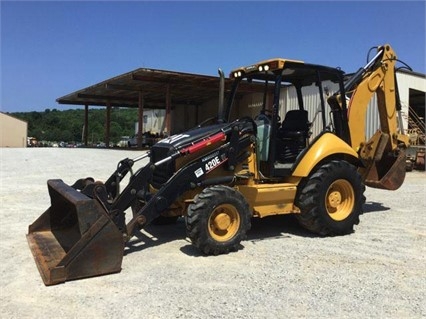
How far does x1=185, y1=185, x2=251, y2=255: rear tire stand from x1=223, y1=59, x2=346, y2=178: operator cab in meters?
1.06

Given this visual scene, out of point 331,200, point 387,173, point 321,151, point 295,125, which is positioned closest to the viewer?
point 321,151

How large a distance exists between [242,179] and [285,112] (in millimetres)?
1502

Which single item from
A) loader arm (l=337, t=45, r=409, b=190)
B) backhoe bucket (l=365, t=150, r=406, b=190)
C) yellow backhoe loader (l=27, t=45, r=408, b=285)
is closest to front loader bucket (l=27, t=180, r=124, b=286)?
yellow backhoe loader (l=27, t=45, r=408, b=285)

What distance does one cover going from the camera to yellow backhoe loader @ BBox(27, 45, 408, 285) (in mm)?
5324

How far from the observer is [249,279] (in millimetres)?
4891

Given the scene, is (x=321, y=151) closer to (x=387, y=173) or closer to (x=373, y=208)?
(x=387, y=173)

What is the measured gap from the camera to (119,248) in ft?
16.5

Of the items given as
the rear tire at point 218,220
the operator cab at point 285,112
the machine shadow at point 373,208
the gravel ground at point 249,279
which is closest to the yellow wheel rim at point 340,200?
the gravel ground at point 249,279

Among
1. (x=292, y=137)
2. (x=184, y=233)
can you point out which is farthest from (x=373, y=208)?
(x=184, y=233)

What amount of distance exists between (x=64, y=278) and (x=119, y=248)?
640 millimetres

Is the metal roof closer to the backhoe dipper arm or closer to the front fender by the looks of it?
the backhoe dipper arm

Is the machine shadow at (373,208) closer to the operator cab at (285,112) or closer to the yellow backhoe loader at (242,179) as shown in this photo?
the yellow backhoe loader at (242,179)

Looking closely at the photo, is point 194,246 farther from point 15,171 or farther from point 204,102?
point 204,102

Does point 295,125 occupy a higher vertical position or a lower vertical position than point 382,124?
lower
